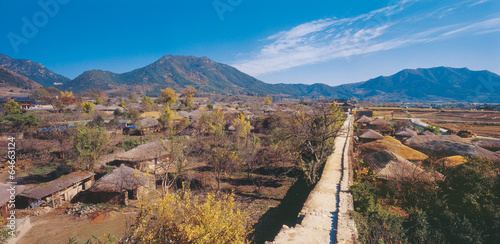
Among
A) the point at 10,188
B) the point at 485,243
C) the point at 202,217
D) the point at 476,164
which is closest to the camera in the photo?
the point at 202,217

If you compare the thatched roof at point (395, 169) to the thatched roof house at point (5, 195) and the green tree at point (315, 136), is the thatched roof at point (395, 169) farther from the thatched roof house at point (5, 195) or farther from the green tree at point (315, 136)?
the thatched roof house at point (5, 195)

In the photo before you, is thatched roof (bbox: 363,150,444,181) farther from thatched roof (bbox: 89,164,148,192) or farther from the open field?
the open field

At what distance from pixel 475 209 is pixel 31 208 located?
21.8 m

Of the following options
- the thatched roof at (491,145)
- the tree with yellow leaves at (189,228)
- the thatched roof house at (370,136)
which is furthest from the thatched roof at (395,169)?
the thatched roof at (491,145)

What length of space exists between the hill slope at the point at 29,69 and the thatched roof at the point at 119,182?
23934 centimetres

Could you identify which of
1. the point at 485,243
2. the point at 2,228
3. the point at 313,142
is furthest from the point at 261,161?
the point at 2,228

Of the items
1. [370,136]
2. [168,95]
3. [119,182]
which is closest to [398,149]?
[370,136]

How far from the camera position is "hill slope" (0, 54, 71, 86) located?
17500 centimetres

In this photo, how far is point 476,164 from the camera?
338 inches

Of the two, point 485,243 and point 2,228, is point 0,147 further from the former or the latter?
point 485,243

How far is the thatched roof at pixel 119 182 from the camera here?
41.3 feet

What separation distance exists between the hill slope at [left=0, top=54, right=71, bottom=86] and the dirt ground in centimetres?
24028

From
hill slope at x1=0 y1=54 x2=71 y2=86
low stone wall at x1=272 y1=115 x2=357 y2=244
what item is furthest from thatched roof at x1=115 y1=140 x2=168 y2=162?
hill slope at x1=0 y1=54 x2=71 y2=86

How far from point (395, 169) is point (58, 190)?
21.0m
